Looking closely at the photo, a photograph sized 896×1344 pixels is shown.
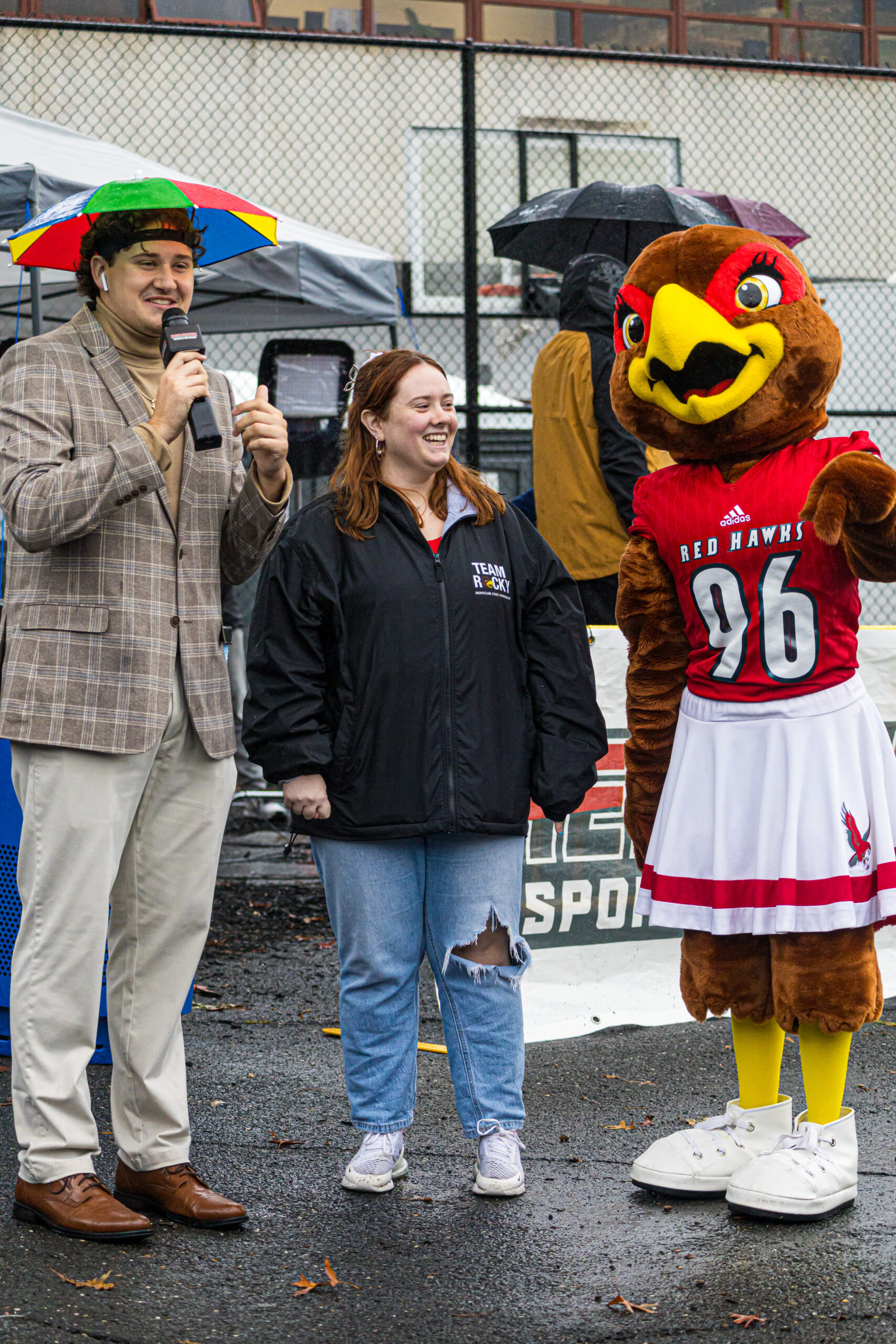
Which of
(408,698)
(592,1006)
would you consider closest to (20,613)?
(408,698)

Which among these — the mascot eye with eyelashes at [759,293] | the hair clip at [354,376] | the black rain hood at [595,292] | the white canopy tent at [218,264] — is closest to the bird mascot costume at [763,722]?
the mascot eye with eyelashes at [759,293]

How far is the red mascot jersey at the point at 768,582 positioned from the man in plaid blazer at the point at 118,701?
0.96m

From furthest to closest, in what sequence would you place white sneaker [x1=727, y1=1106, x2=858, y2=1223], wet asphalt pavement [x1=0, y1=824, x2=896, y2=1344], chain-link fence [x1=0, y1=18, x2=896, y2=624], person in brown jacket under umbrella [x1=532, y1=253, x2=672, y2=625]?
chain-link fence [x1=0, y1=18, x2=896, y2=624], person in brown jacket under umbrella [x1=532, y1=253, x2=672, y2=625], white sneaker [x1=727, y1=1106, x2=858, y2=1223], wet asphalt pavement [x1=0, y1=824, x2=896, y2=1344]

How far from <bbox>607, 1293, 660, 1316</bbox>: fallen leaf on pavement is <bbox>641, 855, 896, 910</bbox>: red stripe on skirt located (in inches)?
34.2

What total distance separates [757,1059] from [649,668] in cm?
94

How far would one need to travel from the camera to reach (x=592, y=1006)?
476 centimetres

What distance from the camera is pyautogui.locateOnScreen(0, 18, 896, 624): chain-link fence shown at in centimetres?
1274

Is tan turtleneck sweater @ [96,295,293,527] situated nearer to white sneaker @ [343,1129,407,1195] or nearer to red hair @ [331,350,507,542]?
red hair @ [331,350,507,542]

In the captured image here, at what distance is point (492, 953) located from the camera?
3.46 m

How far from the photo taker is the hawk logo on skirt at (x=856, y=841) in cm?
330

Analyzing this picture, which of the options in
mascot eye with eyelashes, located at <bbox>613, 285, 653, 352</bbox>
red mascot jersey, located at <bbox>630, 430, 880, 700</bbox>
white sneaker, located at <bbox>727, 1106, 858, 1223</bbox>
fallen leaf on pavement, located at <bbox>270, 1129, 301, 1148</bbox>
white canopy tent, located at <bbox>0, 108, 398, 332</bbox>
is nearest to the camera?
white sneaker, located at <bbox>727, 1106, 858, 1223</bbox>

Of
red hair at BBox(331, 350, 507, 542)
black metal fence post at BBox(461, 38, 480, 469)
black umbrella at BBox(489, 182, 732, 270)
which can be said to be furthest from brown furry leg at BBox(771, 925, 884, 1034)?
black metal fence post at BBox(461, 38, 480, 469)

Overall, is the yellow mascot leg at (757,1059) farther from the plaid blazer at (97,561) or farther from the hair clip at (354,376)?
the hair clip at (354,376)

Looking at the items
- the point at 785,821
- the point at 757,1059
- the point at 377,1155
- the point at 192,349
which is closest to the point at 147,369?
the point at 192,349
